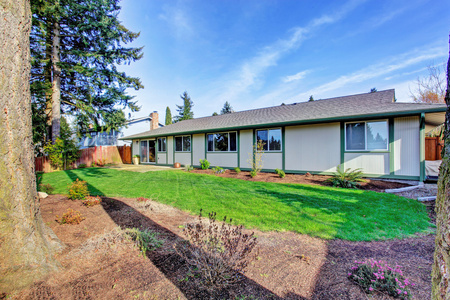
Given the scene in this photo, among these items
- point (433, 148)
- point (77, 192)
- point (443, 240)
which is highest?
point (433, 148)

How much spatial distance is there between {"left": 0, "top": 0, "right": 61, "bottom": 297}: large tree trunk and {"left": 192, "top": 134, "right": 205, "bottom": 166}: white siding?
38.7 feet

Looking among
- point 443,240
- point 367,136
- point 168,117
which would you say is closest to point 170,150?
point 367,136

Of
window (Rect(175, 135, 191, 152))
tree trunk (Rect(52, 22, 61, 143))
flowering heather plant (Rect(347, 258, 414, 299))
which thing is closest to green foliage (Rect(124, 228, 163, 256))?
flowering heather plant (Rect(347, 258, 414, 299))

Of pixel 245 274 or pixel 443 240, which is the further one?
pixel 245 274

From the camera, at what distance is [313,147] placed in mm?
10125

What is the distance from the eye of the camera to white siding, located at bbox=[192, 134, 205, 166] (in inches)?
560

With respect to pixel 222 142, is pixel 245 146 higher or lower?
lower

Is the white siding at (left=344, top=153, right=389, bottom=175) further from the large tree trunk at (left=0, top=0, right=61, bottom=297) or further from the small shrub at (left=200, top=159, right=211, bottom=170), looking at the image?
the large tree trunk at (left=0, top=0, right=61, bottom=297)

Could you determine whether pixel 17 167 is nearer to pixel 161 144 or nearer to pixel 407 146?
pixel 407 146

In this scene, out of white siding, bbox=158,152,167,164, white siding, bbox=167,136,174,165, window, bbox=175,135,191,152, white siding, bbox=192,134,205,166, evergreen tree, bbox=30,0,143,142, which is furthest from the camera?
white siding, bbox=158,152,167,164

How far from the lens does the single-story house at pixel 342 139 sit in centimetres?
816

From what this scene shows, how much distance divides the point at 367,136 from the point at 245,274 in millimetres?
9385

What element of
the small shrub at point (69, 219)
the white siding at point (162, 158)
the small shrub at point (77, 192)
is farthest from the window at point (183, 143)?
the small shrub at point (69, 219)

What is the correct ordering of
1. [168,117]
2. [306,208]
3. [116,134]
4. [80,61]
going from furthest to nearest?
[168,117], [116,134], [80,61], [306,208]
